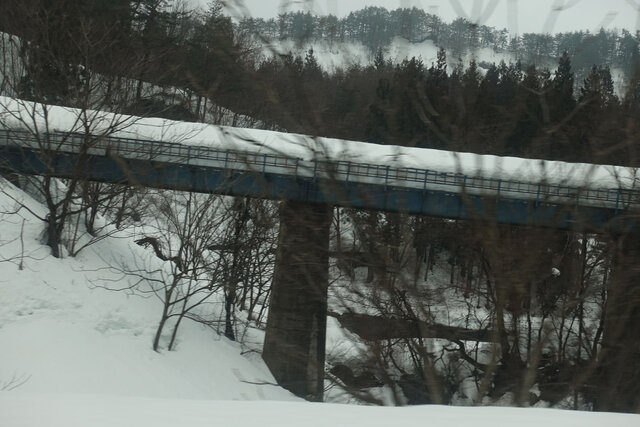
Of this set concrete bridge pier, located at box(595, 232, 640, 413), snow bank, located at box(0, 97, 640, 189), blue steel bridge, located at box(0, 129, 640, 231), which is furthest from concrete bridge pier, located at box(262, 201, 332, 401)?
concrete bridge pier, located at box(595, 232, 640, 413)

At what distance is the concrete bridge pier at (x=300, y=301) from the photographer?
233 inches

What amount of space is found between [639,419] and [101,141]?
1730 cm

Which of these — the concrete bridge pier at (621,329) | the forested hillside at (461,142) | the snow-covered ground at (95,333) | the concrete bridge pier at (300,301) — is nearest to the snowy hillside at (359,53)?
the forested hillside at (461,142)

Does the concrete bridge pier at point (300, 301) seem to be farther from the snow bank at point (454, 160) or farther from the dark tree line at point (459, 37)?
the dark tree line at point (459, 37)

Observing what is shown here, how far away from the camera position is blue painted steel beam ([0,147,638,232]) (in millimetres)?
4992

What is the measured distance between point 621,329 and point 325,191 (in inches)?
106

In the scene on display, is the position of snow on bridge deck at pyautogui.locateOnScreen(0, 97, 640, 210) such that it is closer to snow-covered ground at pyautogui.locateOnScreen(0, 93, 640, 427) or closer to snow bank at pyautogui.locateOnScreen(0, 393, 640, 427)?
snow bank at pyautogui.locateOnScreen(0, 393, 640, 427)

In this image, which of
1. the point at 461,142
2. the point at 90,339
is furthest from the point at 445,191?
the point at 90,339

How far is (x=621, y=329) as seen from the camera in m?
5.24

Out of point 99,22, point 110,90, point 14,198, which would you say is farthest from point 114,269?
point 99,22

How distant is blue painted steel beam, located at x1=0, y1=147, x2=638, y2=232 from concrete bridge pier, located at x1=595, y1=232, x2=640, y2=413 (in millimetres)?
342

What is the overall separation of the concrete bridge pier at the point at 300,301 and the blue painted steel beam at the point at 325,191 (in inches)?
12.9

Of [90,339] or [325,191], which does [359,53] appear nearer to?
[325,191]

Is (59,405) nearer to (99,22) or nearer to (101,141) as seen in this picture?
(101,141)
